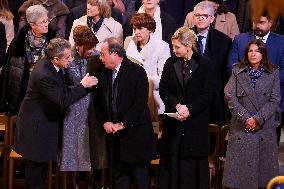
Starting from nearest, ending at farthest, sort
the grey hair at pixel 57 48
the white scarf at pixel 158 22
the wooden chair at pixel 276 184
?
the wooden chair at pixel 276 184 < the grey hair at pixel 57 48 < the white scarf at pixel 158 22

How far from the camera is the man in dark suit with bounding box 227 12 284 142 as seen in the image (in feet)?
19.0

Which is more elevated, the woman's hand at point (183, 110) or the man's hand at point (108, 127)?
the woman's hand at point (183, 110)

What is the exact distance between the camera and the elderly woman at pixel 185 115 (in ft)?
16.9

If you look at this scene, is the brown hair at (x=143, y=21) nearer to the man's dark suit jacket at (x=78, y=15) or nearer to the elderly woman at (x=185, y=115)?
the elderly woman at (x=185, y=115)

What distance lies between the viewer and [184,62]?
206 inches

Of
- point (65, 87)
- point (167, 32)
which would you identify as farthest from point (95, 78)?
point (167, 32)

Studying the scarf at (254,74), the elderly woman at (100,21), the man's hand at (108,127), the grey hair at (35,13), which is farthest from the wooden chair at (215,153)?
the grey hair at (35,13)

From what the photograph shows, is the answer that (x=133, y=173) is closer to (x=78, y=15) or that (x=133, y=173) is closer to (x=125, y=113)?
(x=125, y=113)

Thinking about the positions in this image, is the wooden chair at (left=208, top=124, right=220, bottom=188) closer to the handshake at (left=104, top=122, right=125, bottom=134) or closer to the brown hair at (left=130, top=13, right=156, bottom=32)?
the handshake at (left=104, top=122, right=125, bottom=134)

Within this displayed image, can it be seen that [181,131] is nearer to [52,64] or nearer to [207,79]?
[207,79]

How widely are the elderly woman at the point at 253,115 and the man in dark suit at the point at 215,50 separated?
0.53m

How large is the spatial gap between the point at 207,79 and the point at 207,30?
2.96ft

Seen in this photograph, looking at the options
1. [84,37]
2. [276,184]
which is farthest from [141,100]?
[276,184]

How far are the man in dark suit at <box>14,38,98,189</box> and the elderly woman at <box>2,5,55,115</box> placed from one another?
62 cm
